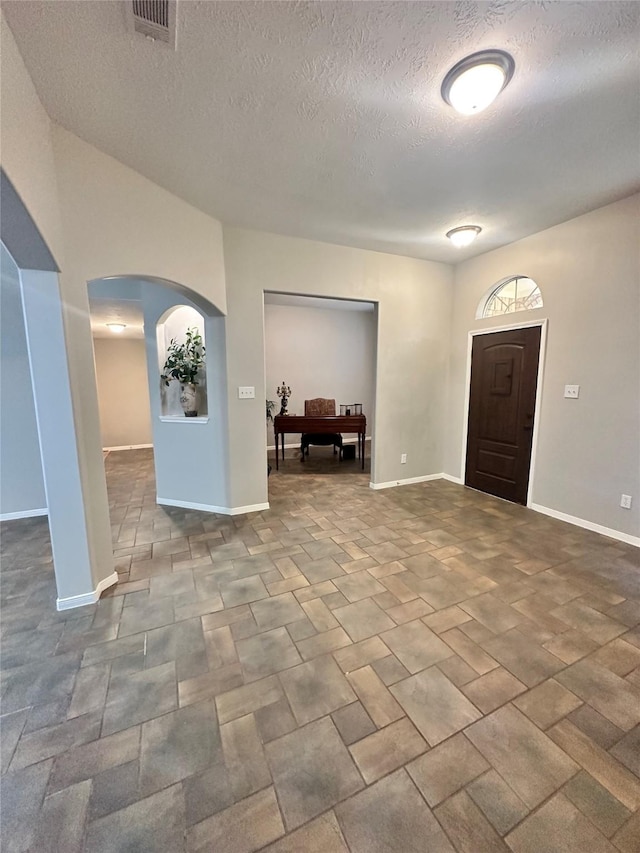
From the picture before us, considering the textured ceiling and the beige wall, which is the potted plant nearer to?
the textured ceiling

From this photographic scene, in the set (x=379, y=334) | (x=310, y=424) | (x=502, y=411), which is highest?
(x=379, y=334)

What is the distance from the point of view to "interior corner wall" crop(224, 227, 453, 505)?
129 inches

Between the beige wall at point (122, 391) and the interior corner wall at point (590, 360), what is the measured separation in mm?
6729

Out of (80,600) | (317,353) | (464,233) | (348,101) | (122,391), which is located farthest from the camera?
(122,391)

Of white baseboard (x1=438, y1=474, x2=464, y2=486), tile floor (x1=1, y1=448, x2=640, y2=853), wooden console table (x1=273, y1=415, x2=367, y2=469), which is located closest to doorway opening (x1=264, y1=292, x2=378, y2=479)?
wooden console table (x1=273, y1=415, x2=367, y2=469)

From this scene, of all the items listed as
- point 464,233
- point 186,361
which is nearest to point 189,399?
point 186,361

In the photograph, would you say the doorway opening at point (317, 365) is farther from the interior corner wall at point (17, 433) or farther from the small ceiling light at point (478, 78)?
the small ceiling light at point (478, 78)

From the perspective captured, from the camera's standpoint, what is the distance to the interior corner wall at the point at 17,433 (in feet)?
10.9

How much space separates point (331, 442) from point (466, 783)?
4509mm

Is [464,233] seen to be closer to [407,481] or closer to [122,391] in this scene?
[407,481]

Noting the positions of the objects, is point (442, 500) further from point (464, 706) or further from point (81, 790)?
point (81, 790)

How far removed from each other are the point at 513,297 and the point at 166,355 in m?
3.95

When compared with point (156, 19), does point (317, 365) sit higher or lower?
lower

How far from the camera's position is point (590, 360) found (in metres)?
2.99
